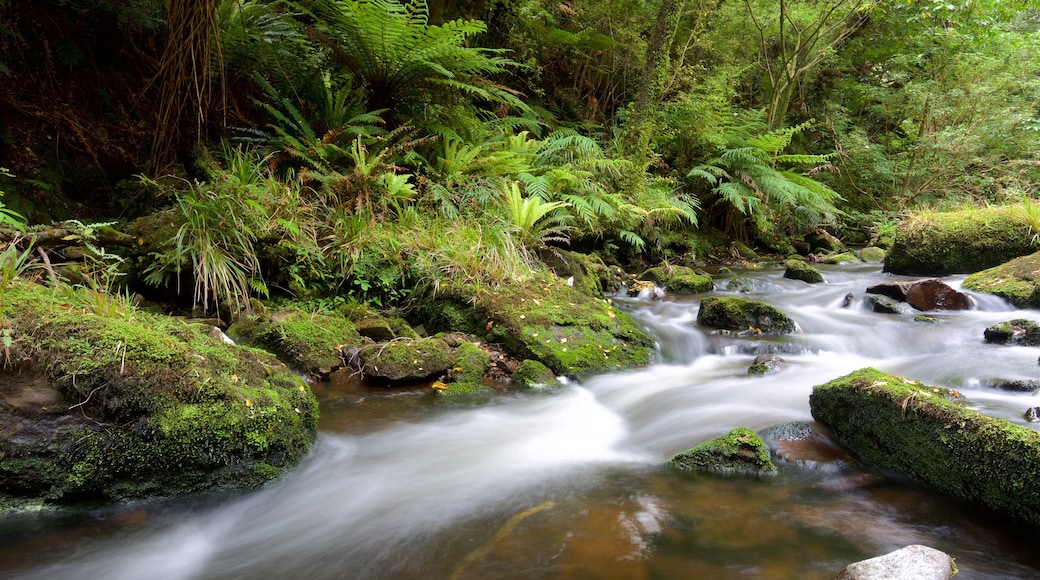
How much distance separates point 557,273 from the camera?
6383 mm

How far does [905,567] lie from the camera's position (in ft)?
6.17

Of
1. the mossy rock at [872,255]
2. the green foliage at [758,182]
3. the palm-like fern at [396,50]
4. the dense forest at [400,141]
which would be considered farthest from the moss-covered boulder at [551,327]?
the mossy rock at [872,255]

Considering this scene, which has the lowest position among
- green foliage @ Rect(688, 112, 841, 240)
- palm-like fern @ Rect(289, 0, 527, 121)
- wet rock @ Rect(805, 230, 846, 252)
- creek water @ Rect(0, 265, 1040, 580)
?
creek water @ Rect(0, 265, 1040, 580)

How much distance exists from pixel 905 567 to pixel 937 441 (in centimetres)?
98

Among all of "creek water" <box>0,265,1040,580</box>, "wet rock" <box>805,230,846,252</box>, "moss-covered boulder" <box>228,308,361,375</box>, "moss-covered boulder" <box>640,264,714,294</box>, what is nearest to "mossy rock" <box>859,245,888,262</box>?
"wet rock" <box>805,230,846,252</box>

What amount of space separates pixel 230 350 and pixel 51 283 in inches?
41.4

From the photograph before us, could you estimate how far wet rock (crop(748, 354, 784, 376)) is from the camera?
4449mm

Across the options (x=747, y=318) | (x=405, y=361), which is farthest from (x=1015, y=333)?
(x=405, y=361)

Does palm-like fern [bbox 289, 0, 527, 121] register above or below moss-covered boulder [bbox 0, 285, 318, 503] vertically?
above

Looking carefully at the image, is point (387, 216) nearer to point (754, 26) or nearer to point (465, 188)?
point (465, 188)

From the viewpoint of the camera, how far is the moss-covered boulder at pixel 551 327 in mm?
4535

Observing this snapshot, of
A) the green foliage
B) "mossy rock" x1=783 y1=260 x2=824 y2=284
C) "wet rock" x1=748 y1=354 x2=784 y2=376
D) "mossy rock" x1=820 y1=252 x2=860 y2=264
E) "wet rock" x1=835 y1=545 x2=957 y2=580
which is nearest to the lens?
"wet rock" x1=835 y1=545 x2=957 y2=580

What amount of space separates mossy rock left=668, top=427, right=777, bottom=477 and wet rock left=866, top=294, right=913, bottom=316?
4.28m

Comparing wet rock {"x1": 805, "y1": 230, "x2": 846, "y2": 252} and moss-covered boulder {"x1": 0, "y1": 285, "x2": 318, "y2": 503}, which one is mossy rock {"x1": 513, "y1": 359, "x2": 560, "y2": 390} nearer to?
moss-covered boulder {"x1": 0, "y1": 285, "x2": 318, "y2": 503}
